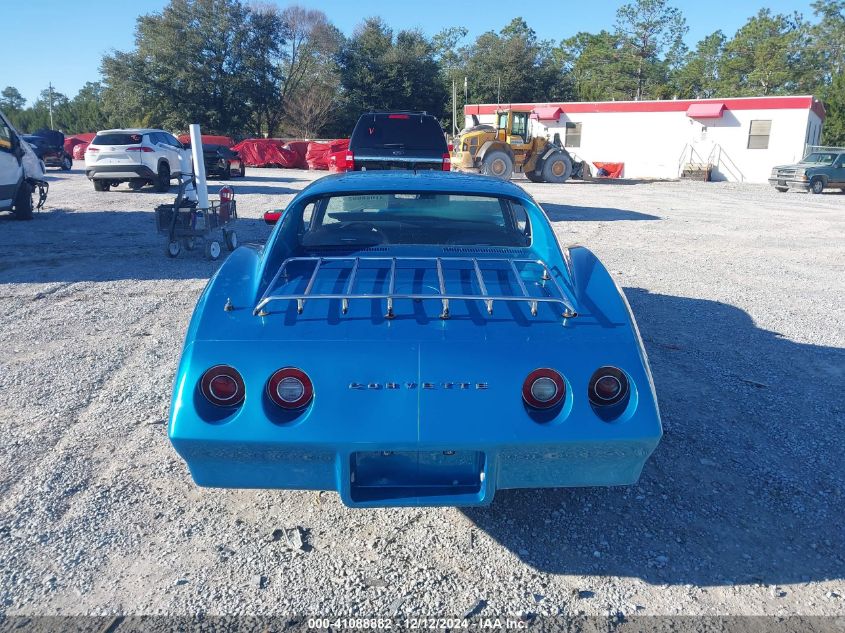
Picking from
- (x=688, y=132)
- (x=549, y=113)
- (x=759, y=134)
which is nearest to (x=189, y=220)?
(x=549, y=113)

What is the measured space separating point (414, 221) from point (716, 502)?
2.28 m

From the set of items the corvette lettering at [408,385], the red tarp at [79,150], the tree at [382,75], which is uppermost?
the tree at [382,75]

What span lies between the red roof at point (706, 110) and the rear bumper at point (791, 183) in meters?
7.54

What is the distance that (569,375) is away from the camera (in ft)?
8.11

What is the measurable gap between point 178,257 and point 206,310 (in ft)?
22.1

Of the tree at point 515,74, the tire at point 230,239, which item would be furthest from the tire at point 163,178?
the tree at point 515,74

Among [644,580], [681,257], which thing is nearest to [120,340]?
[644,580]

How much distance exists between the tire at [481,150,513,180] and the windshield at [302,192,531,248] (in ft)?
63.3

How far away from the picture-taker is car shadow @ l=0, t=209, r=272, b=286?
7.98 metres

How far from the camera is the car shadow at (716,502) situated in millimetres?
2756

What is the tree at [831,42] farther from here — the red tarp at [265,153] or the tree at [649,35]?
the red tarp at [265,153]

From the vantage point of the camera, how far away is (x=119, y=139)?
54.4ft

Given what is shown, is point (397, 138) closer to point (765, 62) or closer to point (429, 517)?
point (429, 517)

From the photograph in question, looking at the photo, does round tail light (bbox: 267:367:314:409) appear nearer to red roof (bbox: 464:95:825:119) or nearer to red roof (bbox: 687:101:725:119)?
red roof (bbox: 464:95:825:119)
